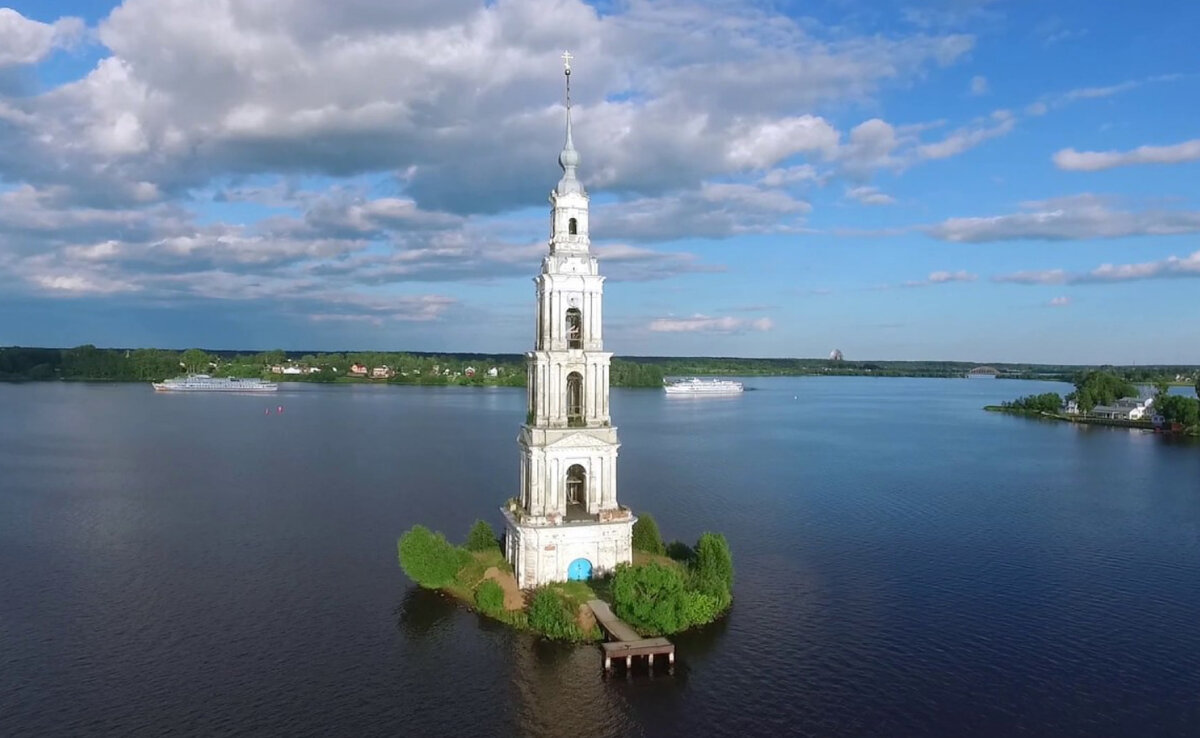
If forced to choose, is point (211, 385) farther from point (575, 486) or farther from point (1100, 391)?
point (1100, 391)

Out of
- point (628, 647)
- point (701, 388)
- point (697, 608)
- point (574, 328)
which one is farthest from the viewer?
point (701, 388)

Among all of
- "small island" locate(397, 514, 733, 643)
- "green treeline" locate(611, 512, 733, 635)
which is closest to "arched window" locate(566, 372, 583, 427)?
"small island" locate(397, 514, 733, 643)

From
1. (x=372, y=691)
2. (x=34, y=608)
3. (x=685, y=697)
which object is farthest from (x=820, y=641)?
(x=34, y=608)

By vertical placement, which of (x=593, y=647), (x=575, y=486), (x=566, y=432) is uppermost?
(x=566, y=432)

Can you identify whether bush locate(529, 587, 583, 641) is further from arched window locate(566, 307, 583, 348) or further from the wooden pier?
arched window locate(566, 307, 583, 348)

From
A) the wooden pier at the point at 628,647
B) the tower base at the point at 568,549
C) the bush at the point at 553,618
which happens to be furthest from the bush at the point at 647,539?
the wooden pier at the point at 628,647

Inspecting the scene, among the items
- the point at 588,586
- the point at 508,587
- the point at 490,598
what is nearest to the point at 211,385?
the point at 508,587
